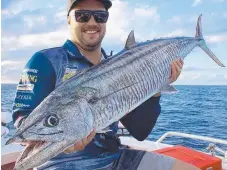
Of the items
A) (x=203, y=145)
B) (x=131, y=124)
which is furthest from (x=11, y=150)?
(x=203, y=145)

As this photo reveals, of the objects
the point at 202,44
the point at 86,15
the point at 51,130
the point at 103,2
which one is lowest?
the point at 51,130

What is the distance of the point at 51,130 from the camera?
7.36 feet

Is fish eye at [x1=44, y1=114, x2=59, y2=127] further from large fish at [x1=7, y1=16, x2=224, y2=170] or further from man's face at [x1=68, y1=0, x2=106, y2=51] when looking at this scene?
man's face at [x1=68, y1=0, x2=106, y2=51]

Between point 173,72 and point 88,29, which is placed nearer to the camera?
point 88,29

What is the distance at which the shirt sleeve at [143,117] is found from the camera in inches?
135

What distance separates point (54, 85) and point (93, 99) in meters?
0.67

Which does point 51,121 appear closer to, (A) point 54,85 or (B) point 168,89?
(A) point 54,85

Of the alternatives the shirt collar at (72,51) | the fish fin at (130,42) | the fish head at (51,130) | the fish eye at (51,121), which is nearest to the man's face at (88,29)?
the shirt collar at (72,51)

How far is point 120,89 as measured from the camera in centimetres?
261

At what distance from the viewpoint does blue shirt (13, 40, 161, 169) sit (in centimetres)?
284

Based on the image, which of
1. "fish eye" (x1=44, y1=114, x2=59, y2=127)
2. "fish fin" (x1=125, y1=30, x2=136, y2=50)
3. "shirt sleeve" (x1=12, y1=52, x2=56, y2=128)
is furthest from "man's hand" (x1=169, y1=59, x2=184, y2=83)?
"fish eye" (x1=44, y1=114, x2=59, y2=127)

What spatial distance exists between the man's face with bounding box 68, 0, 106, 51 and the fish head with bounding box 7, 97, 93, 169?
97cm

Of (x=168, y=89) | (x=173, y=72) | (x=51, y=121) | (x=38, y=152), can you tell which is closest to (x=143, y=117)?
(x=168, y=89)

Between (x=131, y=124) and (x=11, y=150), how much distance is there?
2.33 m
